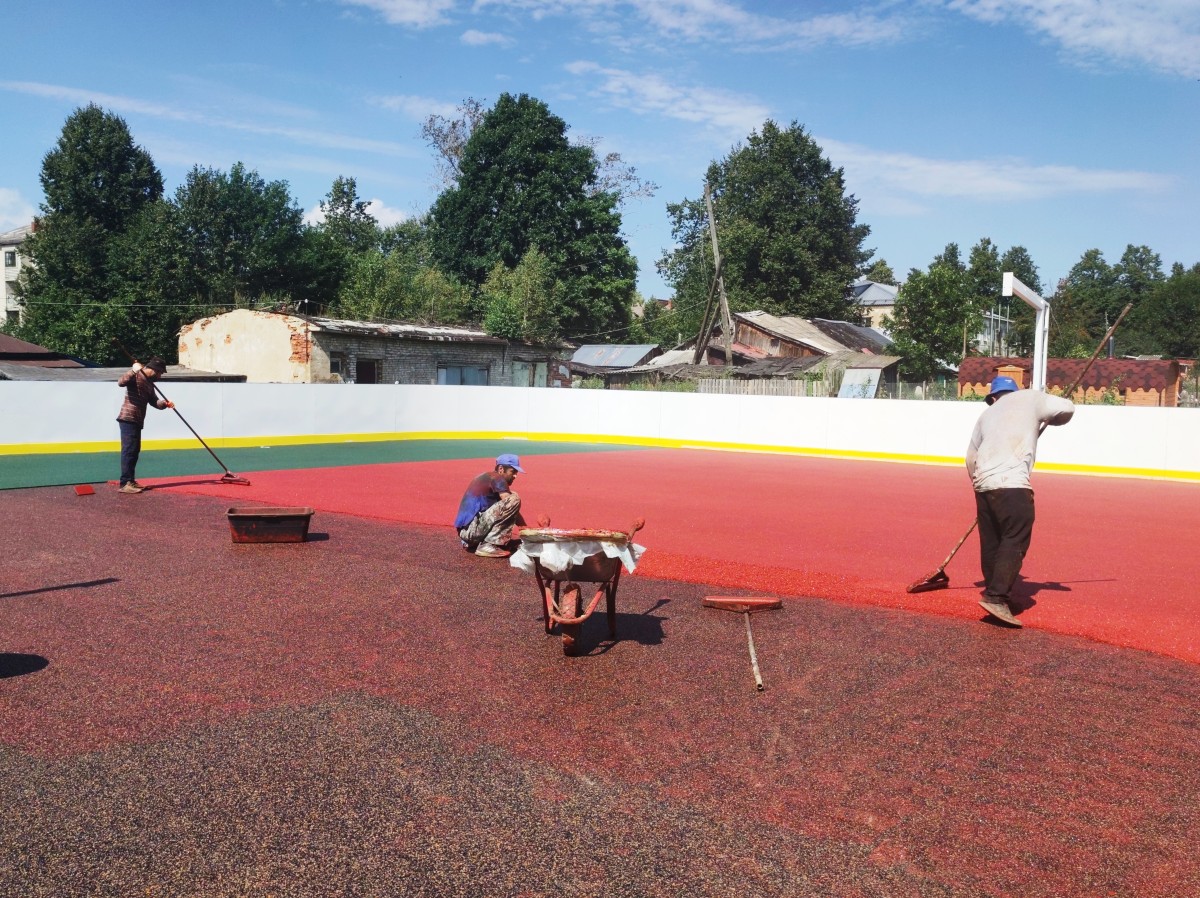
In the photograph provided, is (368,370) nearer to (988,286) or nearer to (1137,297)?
(988,286)

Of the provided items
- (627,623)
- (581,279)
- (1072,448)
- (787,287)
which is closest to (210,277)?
(581,279)

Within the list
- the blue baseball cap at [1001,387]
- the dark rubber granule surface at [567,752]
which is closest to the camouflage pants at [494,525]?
the dark rubber granule surface at [567,752]

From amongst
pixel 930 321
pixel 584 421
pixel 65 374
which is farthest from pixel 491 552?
pixel 930 321

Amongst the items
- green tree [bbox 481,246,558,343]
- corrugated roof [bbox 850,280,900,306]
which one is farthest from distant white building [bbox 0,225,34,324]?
corrugated roof [bbox 850,280,900,306]

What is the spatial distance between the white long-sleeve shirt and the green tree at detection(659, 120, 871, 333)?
53313 mm

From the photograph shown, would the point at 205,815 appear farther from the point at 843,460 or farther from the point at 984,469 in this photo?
the point at 843,460

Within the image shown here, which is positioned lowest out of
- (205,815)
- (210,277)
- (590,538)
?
(205,815)

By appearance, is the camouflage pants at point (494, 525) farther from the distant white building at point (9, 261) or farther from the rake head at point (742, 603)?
the distant white building at point (9, 261)

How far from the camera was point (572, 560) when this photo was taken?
20.5 feet

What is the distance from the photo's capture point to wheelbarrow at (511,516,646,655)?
6207 millimetres

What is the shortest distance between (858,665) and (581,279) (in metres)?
51.2

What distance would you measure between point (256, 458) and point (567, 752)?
18.4 m

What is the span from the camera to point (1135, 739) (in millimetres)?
5227

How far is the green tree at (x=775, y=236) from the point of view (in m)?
64.2
